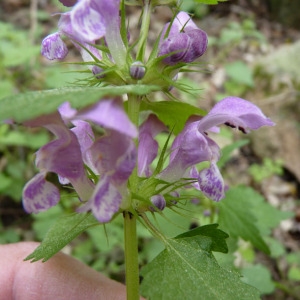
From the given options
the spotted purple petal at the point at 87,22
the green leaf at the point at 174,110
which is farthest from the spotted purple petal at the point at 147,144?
the spotted purple petal at the point at 87,22

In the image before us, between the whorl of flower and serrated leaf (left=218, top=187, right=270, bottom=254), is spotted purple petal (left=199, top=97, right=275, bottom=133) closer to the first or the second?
the whorl of flower

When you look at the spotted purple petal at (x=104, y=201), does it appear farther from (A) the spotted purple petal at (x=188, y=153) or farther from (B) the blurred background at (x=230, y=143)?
(B) the blurred background at (x=230, y=143)

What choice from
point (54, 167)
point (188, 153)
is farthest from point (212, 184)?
point (54, 167)

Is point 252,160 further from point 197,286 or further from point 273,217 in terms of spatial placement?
point 197,286

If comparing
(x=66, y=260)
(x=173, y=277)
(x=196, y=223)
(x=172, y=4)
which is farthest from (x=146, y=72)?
(x=196, y=223)

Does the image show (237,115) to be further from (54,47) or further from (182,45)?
(54,47)
